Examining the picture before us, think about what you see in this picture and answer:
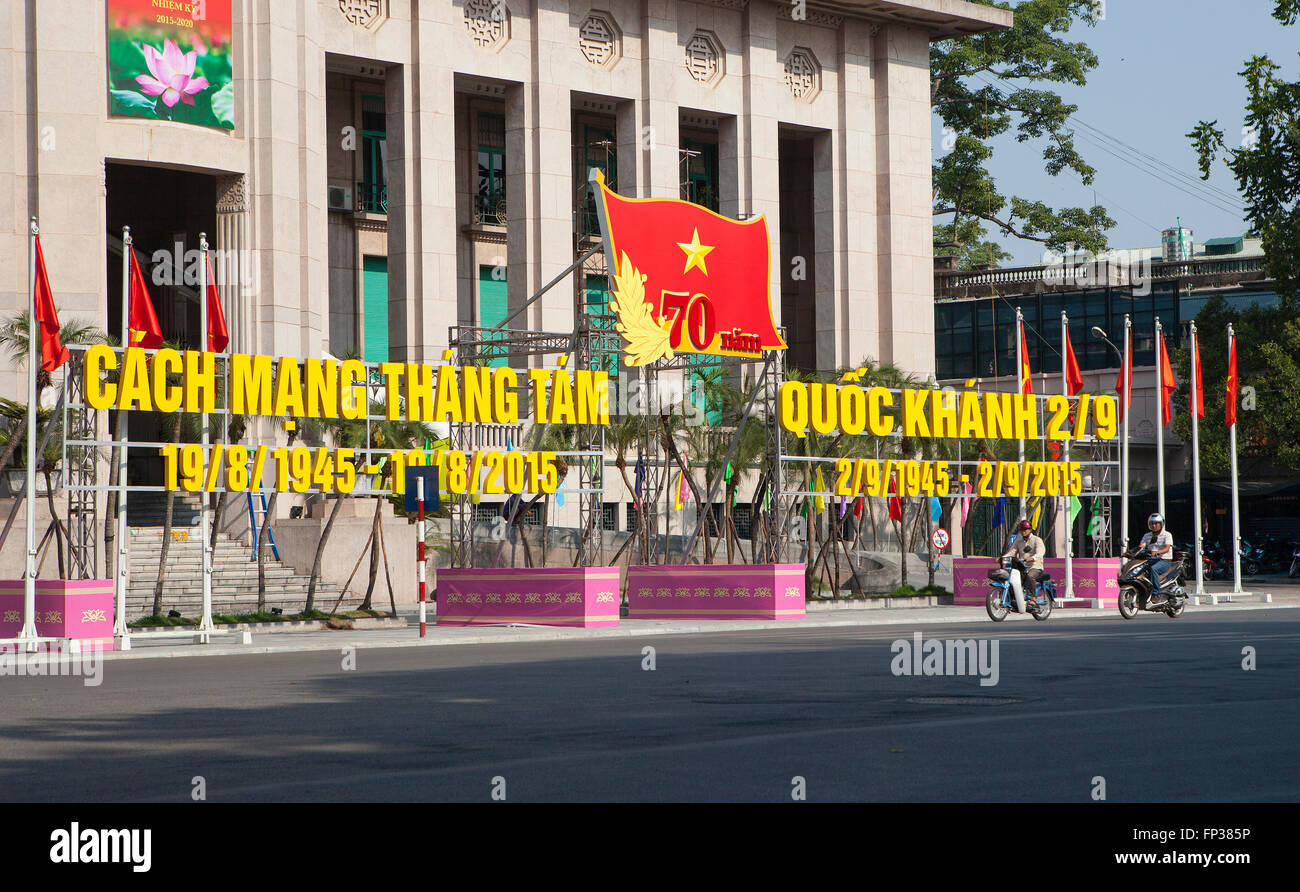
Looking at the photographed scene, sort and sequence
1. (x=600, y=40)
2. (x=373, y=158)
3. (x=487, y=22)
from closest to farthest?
(x=487, y=22) < (x=600, y=40) < (x=373, y=158)

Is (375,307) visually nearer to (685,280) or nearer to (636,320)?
(685,280)

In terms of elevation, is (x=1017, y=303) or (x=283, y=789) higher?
(x=1017, y=303)

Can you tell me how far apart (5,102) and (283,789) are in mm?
36049

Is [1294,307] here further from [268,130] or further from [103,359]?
[103,359]

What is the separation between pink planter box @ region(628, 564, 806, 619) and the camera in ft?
109

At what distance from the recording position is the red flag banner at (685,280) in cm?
3225

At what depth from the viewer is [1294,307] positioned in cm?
5578

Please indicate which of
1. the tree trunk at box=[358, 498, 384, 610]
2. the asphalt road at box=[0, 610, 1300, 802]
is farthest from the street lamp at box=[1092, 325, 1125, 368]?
the asphalt road at box=[0, 610, 1300, 802]

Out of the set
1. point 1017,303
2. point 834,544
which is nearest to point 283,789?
point 834,544

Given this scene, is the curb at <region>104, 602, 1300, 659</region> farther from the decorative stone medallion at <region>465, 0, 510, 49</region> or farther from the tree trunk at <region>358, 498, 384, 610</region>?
the decorative stone medallion at <region>465, 0, 510, 49</region>

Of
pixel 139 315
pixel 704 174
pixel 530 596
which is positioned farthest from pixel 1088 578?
pixel 704 174

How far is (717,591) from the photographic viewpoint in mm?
33844

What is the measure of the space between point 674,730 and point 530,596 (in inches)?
786

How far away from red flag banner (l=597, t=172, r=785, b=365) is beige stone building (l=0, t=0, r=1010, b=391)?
6.73 m
